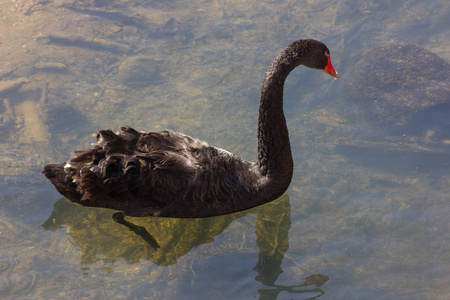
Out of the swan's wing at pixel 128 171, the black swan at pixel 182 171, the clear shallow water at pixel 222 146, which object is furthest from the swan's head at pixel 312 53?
the swan's wing at pixel 128 171

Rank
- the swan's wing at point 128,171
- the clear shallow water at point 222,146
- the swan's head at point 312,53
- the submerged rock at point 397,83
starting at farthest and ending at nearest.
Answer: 1. the submerged rock at point 397,83
2. the swan's head at point 312,53
3. the swan's wing at point 128,171
4. the clear shallow water at point 222,146

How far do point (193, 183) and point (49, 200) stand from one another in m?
1.92

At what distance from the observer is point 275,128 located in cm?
548

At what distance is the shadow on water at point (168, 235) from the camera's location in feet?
17.2

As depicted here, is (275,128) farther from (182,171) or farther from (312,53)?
(182,171)

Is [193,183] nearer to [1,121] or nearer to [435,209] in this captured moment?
[435,209]

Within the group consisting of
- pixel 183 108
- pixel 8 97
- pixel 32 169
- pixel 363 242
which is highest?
pixel 8 97

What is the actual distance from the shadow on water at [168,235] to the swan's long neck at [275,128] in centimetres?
51

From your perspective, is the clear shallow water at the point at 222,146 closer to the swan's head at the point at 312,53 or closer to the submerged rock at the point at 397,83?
the submerged rock at the point at 397,83

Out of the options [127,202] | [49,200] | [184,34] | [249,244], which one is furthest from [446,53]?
[49,200]

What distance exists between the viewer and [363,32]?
8664mm

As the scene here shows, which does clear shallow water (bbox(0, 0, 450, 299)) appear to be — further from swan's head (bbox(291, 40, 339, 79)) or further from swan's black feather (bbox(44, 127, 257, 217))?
swan's head (bbox(291, 40, 339, 79))

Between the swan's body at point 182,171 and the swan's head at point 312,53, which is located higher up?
the swan's head at point 312,53

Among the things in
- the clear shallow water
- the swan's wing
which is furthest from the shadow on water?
the swan's wing
